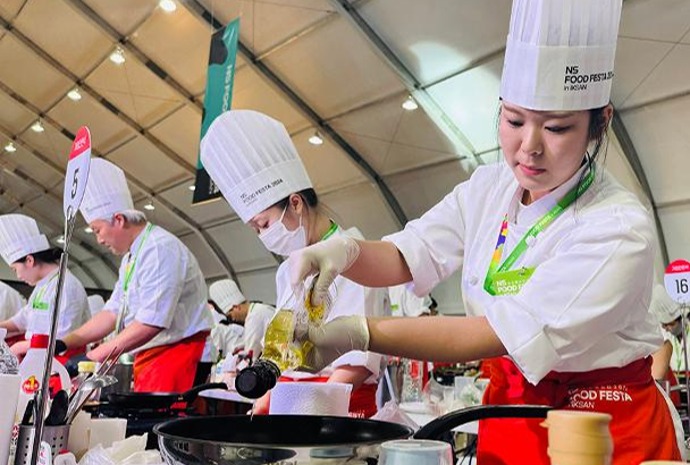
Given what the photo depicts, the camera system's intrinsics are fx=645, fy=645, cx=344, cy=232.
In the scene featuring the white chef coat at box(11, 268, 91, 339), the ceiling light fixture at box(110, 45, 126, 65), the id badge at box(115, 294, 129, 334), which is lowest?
the id badge at box(115, 294, 129, 334)

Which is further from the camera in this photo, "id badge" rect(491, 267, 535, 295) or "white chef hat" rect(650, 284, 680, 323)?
"white chef hat" rect(650, 284, 680, 323)

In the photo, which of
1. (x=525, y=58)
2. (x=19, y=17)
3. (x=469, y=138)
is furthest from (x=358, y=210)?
(x=525, y=58)

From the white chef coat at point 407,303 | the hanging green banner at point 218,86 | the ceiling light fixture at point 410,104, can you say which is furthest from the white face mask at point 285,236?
the ceiling light fixture at point 410,104

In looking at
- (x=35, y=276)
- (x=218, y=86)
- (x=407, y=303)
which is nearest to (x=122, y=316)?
(x=35, y=276)

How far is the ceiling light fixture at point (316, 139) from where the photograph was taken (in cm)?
982

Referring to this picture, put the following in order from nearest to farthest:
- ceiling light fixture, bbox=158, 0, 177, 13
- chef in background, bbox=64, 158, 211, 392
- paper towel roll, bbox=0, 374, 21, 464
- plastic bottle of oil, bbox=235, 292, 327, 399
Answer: plastic bottle of oil, bbox=235, 292, 327, 399, paper towel roll, bbox=0, 374, 21, 464, chef in background, bbox=64, 158, 211, 392, ceiling light fixture, bbox=158, 0, 177, 13

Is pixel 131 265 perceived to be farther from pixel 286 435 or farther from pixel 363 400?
pixel 286 435

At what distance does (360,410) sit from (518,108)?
119cm

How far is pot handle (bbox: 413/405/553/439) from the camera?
0.75 metres

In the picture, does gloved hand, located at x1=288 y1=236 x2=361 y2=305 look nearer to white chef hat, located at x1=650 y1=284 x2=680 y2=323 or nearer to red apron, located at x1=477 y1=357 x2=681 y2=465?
red apron, located at x1=477 y1=357 x2=681 y2=465

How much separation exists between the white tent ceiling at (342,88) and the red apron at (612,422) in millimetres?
4747

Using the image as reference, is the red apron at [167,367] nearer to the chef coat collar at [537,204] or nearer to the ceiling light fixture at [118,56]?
the chef coat collar at [537,204]

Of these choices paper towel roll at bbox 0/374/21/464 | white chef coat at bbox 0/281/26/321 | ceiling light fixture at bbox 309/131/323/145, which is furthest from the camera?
ceiling light fixture at bbox 309/131/323/145

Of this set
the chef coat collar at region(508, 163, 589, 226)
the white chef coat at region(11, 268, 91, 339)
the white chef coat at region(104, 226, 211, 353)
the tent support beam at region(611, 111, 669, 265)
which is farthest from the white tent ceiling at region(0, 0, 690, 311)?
the chef coat collar at region(508, 163, 589, 226)
